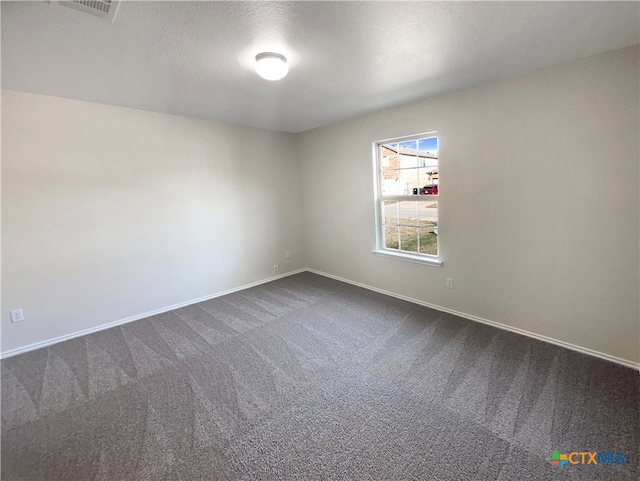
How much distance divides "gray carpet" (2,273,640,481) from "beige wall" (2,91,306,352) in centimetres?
51

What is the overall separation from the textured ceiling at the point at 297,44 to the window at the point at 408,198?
0.76 m

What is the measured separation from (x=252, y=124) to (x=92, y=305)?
10.2ft

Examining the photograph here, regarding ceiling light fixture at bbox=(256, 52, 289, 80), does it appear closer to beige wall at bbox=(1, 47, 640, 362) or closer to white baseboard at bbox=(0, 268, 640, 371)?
beige wall at bbox=(1, 47, 640, 362)

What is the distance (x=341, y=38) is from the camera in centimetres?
184

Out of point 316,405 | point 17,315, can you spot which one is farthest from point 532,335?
point 17,315

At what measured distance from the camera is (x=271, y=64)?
2.02 meters

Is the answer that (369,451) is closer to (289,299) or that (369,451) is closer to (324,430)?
(324,430)

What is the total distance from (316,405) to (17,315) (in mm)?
3077

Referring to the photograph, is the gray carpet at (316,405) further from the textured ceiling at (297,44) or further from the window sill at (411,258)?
the textured ceiling at (297,44)

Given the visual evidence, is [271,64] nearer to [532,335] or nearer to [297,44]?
[297,44]

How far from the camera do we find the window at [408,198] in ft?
10.9

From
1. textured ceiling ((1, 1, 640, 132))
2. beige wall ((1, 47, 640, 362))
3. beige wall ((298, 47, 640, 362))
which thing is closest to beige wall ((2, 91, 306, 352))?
beige wall ((1, 47, 640, 362))

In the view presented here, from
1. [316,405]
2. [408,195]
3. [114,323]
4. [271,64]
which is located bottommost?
[316,405]

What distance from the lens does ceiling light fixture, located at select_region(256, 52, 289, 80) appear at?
6.54 ft
